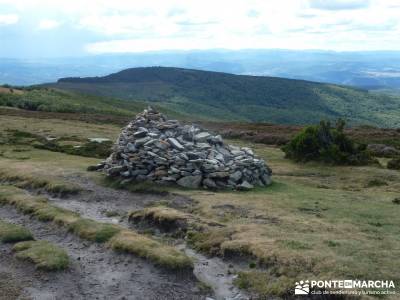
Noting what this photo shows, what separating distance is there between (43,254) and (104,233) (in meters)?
3.49

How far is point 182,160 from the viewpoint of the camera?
33.2 metres

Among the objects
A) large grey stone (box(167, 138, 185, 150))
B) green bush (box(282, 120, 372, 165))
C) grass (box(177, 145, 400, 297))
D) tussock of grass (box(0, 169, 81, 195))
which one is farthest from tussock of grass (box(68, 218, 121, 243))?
green bush (box(282, 120, 372, 165))

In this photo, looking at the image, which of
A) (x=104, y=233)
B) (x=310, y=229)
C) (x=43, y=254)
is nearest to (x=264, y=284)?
(x=310, y=229)

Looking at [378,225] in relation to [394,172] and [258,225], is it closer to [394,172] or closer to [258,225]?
[258,225]

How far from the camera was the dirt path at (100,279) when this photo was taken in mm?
16156

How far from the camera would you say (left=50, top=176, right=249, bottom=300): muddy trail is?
18.3m

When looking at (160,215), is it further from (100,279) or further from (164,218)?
(100,279)

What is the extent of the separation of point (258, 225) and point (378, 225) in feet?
20.2

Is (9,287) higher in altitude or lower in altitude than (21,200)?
lower

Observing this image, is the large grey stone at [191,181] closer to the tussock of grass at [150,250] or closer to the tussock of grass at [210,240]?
the tussock of grass at [210,240]

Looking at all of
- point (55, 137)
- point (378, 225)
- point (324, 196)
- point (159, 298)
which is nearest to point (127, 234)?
point (159, 298)

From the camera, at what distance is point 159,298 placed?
16.0m

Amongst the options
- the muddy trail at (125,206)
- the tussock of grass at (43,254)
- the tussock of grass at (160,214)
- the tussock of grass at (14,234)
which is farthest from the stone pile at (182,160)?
the tussock of grass at (43,254)

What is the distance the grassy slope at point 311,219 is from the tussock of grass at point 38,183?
153 centimetres
